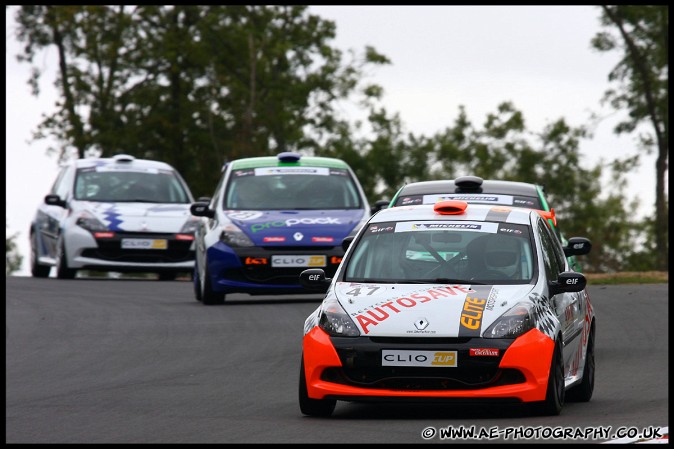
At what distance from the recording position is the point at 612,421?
9242 mm

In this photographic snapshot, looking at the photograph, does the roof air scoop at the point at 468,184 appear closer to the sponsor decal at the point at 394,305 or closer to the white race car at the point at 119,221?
the sponsor decal at the point at 394,305

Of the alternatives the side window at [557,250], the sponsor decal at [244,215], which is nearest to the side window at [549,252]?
the side window at [557,250]

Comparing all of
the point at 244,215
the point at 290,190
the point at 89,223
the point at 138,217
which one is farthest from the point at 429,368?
the point at 89,223

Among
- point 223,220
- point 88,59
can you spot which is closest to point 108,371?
point 223,220

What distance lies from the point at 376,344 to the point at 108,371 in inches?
151

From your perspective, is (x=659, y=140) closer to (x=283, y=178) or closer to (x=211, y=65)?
(x=211, y=65)

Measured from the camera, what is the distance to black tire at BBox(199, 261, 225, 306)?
60.0ft

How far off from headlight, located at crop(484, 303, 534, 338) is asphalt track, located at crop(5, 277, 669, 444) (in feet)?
1.69

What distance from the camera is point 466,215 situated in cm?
1088

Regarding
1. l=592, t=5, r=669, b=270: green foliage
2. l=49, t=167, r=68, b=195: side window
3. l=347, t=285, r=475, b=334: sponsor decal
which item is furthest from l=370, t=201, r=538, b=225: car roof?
l=592, t=5, r=669, b=270: green foliage

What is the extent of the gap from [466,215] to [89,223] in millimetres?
12527

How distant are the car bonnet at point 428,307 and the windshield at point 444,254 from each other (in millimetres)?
247

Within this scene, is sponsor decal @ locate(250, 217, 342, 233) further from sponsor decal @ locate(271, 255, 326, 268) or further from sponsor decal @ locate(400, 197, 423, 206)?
sponsor decal @ locate(400, 197, 423, 206)

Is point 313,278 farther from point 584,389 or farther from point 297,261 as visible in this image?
point 297,261
